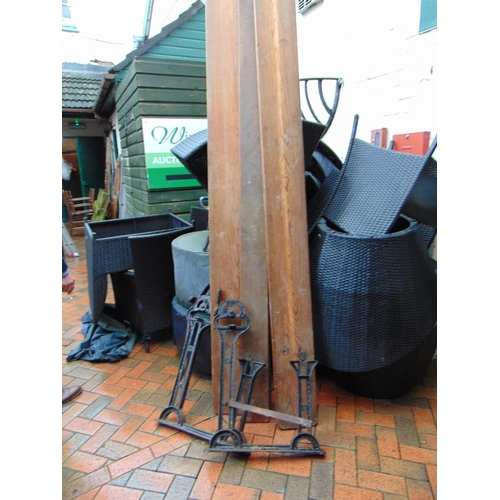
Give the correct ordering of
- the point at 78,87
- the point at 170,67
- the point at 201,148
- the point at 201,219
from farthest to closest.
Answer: the point at 78,87 → the point at 170,67 → the point at 201,219 → the point at 201,148

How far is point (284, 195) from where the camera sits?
79.7 inches

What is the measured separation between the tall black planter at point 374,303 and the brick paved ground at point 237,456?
26 centimetres

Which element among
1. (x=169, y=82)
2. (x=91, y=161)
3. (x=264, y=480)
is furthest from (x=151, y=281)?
(x=91, y=161)

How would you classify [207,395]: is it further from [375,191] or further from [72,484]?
[375,191]

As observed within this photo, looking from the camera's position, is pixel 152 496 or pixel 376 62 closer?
pixel 152 496

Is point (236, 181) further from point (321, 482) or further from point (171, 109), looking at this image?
point (171, 109)

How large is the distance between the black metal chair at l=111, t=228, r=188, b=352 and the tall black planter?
4.30ft

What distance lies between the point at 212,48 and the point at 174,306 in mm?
1680

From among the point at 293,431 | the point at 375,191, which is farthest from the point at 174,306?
the point at 375,191

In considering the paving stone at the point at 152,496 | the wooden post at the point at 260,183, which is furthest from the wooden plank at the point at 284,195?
the paving stone at the point at 152,496

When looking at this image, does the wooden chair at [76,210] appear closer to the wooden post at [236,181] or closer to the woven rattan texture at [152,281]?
the woven rattan texture at [152,281]

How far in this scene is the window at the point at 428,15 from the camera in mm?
2325

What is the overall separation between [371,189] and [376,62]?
1.28 meters
